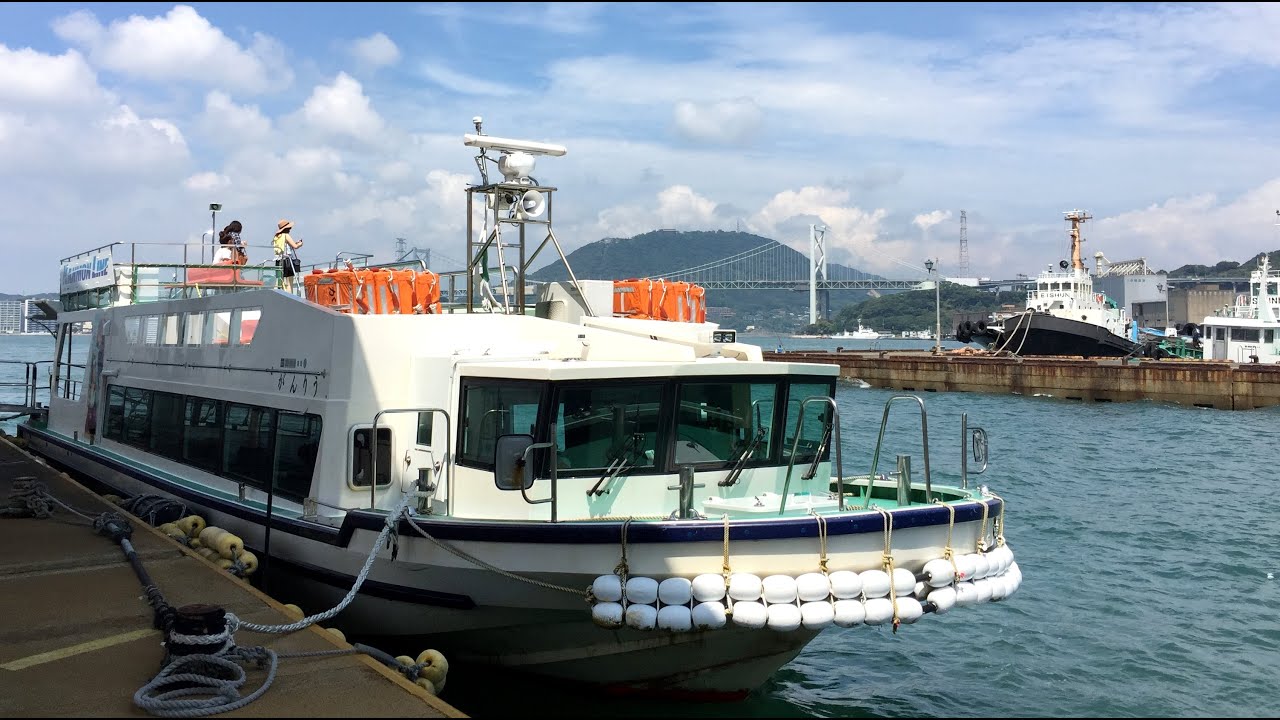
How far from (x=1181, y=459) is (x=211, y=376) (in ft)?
72.0

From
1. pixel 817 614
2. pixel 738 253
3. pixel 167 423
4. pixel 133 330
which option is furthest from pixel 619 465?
pixel 738 253

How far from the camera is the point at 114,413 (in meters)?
13.2

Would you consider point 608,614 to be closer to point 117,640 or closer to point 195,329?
point 117,640

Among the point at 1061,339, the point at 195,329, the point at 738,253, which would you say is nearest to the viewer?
the point at 195,329

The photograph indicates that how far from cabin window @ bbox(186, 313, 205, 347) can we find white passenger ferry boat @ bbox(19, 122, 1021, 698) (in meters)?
0.79

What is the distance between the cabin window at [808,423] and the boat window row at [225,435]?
375 cm

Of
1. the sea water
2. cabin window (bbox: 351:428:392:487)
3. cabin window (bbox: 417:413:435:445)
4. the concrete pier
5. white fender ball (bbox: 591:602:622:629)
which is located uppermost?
the concrete pier

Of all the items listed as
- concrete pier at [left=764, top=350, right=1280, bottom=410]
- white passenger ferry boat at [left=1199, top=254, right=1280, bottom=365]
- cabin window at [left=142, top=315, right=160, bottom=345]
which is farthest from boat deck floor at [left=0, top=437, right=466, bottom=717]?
white passenger ferry boat at [left=1199, top=254, right=1280, bottom=365]

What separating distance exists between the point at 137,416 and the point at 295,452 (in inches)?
188

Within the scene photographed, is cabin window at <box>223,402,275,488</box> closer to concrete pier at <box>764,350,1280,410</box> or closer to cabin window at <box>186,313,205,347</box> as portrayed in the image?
cabin window at <box>186,313,205,347</box>

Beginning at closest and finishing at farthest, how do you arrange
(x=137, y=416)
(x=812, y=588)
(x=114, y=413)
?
1. (x=812, y=588)
2. (x=137, y=416)
3. (x=114, y=413)

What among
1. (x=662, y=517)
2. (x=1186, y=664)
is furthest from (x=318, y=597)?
(x=1186, y=664)

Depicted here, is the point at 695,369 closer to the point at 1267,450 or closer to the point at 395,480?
the point at 395,480

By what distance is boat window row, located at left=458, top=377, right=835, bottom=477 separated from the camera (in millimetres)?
7238
